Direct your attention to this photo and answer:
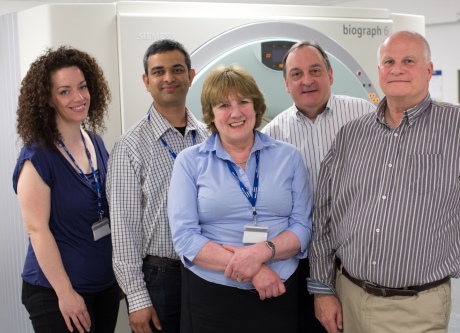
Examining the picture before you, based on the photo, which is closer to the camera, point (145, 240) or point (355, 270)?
point (355, 270)

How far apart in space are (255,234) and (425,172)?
513 millimetres

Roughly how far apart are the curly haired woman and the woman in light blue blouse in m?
0.33

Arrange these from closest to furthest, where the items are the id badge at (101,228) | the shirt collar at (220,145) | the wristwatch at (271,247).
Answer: the wristwatch at (271,247)
the shirt collar at (220,145)
the id badge at (101,228)

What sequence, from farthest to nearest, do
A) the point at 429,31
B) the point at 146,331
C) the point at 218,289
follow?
1. the point at 429,31
2. the point at 146,331
3. the point at 218,289

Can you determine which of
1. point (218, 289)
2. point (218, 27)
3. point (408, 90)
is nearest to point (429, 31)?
point (218, 27)

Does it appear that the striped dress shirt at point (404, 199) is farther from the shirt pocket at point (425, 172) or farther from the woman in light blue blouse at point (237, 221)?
the woman in light blue blouse at point (237, 221)

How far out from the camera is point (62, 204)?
172 cm

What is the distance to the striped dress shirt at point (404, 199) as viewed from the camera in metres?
1.56

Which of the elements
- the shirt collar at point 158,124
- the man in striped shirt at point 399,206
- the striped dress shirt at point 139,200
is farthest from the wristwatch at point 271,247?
the shirt collar at point 158,124

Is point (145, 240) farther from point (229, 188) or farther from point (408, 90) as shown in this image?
point (408, 90)

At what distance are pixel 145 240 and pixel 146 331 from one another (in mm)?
283

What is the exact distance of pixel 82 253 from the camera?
5.81 feet

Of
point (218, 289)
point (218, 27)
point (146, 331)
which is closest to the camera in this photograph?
point (218, 289)

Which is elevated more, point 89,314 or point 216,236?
point 216,236
